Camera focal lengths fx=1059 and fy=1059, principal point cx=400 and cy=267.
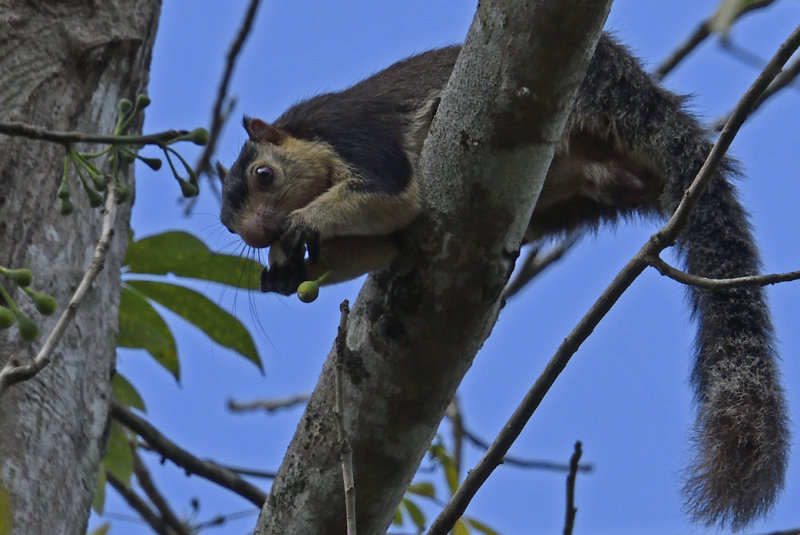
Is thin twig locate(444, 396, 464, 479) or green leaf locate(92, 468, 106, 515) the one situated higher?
thin twig locate(444, 396, 464, 479)

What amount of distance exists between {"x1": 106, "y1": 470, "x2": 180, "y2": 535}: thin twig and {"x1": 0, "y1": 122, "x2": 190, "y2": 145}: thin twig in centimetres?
271

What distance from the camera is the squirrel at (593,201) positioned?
2604 mm

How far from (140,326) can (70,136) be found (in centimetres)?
183

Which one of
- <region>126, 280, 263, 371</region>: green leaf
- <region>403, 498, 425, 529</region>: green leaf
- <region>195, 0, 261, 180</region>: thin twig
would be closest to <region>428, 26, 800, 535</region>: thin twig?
<region>126, 280, 263, 371</region>: green leaf

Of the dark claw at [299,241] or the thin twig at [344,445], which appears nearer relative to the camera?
the thin twig at [344,445]

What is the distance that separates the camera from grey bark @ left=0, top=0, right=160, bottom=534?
2471mm

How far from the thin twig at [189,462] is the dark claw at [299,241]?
1086mm

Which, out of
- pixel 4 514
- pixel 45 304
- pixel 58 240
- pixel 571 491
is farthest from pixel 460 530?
pixel 4 514

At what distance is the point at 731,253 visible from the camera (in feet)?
10.3

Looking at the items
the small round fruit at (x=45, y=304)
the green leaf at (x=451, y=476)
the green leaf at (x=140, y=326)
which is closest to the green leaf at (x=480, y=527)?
the green leaf at (x=451, y=476)

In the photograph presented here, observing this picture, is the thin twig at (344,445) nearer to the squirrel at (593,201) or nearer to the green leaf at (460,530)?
the squirrel at (593,201)

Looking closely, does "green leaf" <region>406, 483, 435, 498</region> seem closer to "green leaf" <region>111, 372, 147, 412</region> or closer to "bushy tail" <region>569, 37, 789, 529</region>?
"green leaf" <region>111, 372, 147, 412</region>

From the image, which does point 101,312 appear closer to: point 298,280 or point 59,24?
point 298,280

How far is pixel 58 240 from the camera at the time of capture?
2.74 m
